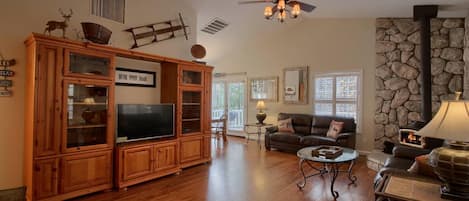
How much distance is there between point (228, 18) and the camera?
20.8ft

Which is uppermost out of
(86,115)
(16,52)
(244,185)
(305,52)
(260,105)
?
(305,52)

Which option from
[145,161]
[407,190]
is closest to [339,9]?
[407,190]

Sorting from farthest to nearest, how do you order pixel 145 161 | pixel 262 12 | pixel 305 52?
1. pixel 305 52
2. pixel 262 12
3. pixel 145 161

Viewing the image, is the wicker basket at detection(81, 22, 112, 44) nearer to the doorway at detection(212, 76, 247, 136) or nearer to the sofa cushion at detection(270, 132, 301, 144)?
the sofa cushion at detection(270, 132, 301, 144)

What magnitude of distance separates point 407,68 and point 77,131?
6.28m

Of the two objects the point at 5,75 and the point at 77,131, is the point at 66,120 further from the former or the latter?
the point at 5,75

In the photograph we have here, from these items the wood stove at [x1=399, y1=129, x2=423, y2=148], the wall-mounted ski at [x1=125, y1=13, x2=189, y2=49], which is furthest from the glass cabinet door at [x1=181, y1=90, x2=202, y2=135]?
the wood stove at [x1=399, y1=129, x2=423, y2=148]

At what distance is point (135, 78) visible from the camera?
14.5 feet

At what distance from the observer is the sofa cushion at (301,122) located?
6660mm

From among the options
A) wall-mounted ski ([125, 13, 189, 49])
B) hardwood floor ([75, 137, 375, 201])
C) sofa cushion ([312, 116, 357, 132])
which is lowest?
hardwood floor ([75, 137, 375, 201])

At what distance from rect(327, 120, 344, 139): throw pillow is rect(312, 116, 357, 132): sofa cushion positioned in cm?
14

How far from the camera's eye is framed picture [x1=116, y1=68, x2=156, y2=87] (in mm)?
4207

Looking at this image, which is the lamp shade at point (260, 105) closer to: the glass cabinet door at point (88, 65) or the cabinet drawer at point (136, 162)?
the cabinet drawer at point (136, 162)

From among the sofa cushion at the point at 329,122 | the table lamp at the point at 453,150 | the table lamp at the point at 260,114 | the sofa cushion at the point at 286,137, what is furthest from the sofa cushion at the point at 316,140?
the table lamp at the point at 453,150
